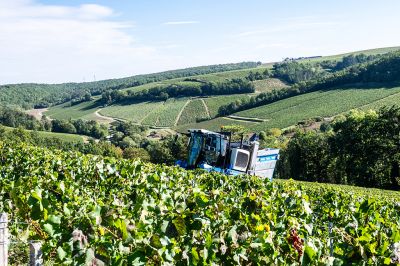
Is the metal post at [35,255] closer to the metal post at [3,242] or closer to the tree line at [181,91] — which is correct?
the metal post at [3,242]

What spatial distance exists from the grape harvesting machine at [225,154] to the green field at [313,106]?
2360 inches

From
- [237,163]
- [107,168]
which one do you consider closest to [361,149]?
[237,163]

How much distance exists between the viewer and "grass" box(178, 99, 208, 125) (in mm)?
108438

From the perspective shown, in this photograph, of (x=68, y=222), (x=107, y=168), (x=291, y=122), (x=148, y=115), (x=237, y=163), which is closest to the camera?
(x=68, y=222)

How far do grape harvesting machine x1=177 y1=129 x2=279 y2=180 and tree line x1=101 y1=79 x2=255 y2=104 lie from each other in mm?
107823

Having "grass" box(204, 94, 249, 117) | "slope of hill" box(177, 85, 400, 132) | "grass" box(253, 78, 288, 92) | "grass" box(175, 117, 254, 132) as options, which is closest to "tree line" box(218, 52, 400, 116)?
"slope of hill" box(177, 85, 400, 132)

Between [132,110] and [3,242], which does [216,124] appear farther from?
[3,242]

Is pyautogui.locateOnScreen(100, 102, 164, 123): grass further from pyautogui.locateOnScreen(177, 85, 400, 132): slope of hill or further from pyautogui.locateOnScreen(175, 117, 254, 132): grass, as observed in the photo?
pyautogui.locateOnScreen(177, 85, 400, 132): slope of hill

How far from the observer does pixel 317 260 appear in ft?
12.8

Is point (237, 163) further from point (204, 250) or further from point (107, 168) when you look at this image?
point (204, 250)

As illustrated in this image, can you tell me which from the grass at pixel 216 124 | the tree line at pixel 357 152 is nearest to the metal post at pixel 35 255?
the tree line at pixel 357 152

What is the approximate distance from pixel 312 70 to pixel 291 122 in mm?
73220

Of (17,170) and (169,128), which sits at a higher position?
(17,170)

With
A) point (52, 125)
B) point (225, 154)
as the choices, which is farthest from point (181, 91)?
point (225, 154)
